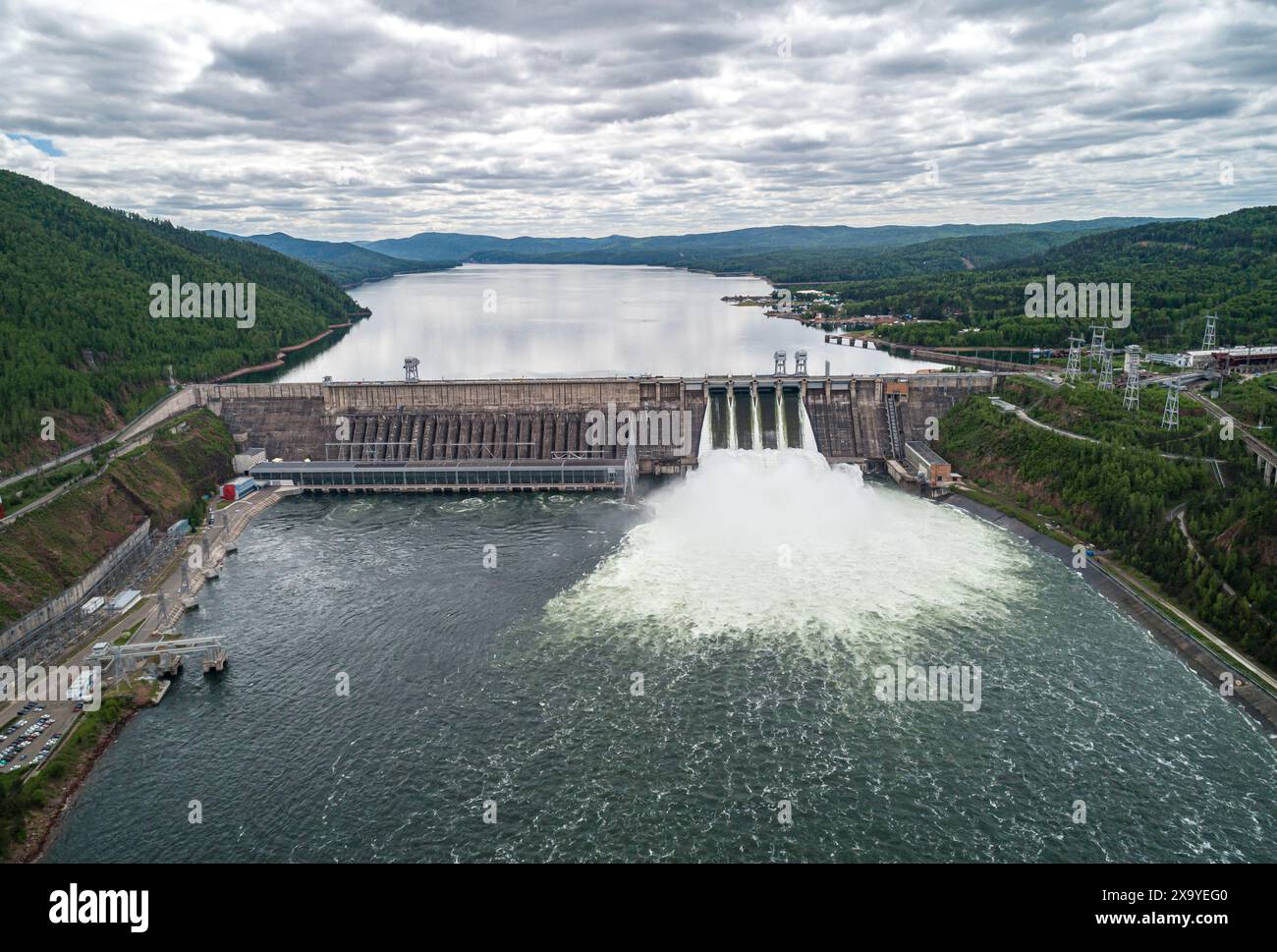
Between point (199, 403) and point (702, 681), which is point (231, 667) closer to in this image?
point (702, 681)

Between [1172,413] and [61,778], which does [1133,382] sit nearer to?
[1172,413]

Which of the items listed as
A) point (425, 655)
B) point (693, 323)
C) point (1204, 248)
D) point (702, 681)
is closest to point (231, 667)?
point (425, 655)

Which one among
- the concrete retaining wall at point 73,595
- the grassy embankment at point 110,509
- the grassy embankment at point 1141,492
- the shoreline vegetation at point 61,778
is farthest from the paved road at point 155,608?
the grassy embankment at point 1141,492

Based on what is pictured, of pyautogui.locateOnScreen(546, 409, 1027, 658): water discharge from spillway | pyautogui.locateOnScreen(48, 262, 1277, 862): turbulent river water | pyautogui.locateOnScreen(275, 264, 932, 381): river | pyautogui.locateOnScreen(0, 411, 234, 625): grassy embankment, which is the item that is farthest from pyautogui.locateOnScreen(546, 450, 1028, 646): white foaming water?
pyautogui.locateOnScreen(275, 264, 932, 381): river

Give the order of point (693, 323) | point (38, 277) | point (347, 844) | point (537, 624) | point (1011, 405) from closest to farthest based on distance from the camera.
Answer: point (347, 844) < point (537, 624) < point (1011, 405) < point (38, 277) < point (693, 323)

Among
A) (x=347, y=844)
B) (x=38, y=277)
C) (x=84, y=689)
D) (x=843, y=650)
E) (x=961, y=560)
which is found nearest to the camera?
(x=347, y=844)

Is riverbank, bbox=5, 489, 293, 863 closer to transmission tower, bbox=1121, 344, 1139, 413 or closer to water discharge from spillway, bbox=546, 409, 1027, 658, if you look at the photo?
water discharge from spillway, bbox=546, 409, 1027, 658
